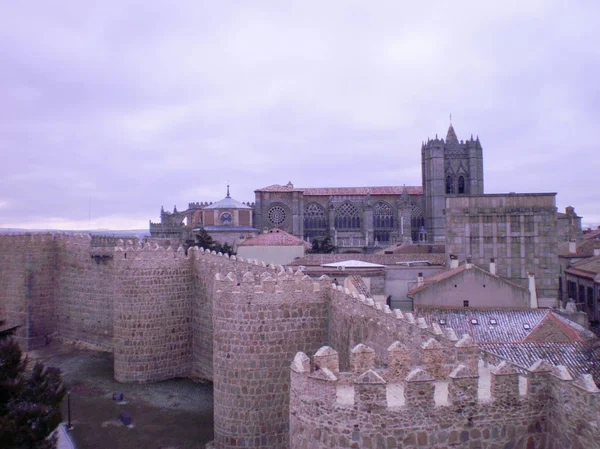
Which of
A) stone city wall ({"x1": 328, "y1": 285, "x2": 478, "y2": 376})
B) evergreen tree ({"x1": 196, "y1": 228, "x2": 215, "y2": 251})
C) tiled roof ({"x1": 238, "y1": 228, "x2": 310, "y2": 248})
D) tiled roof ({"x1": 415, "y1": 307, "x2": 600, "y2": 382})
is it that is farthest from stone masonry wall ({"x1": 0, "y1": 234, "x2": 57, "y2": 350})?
evergreen tree ({"x1": 196, "y1": 228, "x2": 215, "y2": 251})

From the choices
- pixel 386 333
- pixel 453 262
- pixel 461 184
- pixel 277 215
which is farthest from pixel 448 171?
pixel 386 333

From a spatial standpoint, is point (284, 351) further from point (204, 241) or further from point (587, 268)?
point (204, 241)

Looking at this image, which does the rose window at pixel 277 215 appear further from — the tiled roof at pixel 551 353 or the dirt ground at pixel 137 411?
the tiled roof at pixel 551 353

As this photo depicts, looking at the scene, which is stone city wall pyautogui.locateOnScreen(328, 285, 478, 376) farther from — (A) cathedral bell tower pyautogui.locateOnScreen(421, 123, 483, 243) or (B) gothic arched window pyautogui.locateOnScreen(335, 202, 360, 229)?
(A) cathedral bell tower pyautogui.locateOnScreen(421, 123, 483, 243)

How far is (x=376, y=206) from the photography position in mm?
62094

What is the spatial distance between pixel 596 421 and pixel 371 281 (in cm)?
1897

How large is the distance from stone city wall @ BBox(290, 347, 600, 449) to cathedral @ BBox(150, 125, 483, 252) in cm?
4910

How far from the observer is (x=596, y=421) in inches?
190

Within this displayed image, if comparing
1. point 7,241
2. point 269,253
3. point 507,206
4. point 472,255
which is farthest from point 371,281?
point 7,241

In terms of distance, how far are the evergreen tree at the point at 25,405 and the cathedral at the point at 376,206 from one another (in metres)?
45.9

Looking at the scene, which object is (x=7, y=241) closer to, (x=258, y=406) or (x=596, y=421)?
(x=258, y=406)

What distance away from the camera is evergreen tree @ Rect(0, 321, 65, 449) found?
7656 millimetres

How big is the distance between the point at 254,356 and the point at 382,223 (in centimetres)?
5310

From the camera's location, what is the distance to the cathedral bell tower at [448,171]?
204ft
